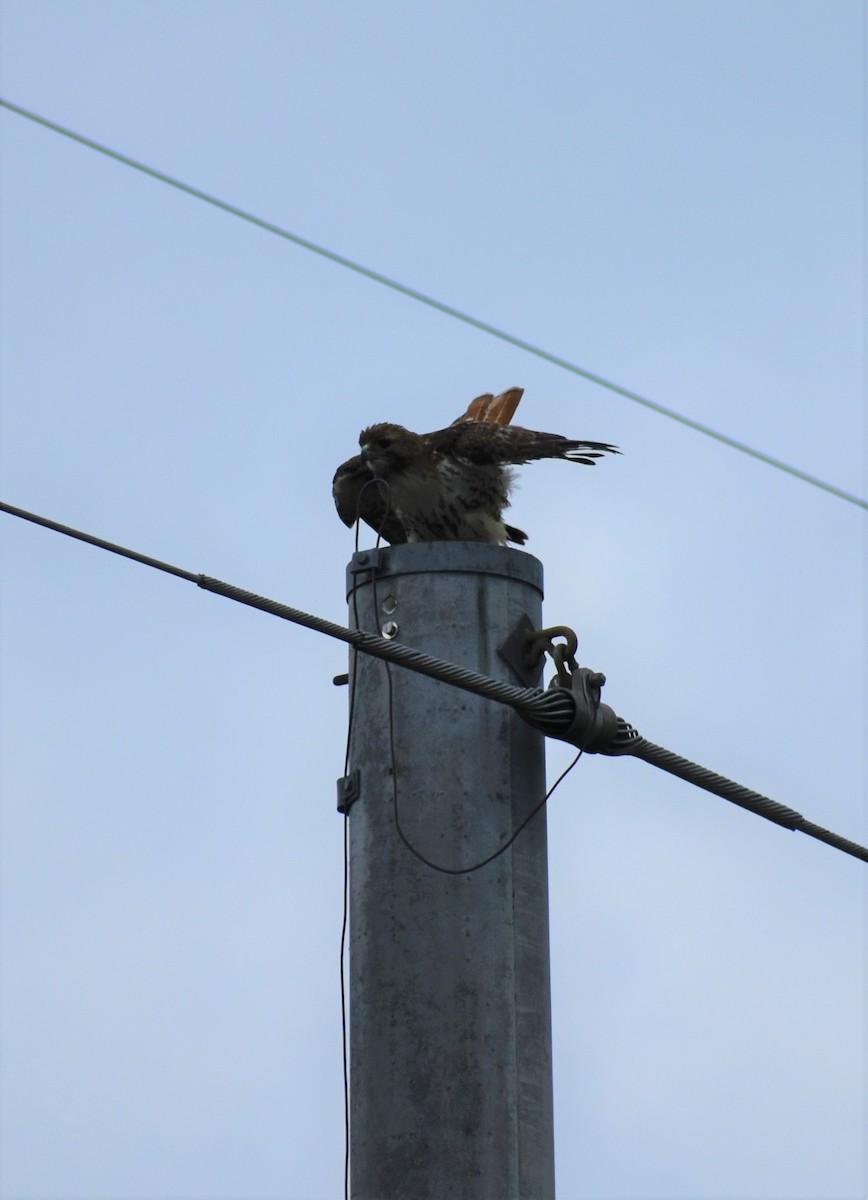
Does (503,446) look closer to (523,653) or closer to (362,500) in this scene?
(362,500)

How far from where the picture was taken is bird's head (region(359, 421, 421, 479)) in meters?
7.46

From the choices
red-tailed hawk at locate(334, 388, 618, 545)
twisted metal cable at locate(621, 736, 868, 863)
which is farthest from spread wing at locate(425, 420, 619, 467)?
twisted metal cable at locate(621, 736, 868, 863)

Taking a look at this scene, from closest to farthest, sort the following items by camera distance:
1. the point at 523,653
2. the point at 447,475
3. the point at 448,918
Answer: the point at 448,918, the point at 523,653, the point at 447,475

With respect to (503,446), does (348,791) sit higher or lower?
lower

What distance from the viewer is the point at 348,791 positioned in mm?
4570

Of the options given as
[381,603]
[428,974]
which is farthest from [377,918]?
[381,603]

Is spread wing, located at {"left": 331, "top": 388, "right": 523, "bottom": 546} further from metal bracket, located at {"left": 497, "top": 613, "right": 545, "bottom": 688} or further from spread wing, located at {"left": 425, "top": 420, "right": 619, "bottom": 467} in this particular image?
metal bracket, located at {"left": 497, "top": 613, "right": 545, "bottom": 688}

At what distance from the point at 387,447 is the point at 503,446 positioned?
0.48 meters

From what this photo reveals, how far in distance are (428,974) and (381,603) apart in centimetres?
99

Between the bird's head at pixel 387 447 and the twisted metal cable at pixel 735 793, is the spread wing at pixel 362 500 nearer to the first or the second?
the bird's head at pixel 387 447

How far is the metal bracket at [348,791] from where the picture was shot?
14.9ft

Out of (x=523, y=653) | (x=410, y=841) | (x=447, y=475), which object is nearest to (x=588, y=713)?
(x=523, y=653)

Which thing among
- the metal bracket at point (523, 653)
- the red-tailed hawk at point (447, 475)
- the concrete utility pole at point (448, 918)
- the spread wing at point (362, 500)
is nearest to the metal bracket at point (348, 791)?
the concrete utility pole at point (448, 918)

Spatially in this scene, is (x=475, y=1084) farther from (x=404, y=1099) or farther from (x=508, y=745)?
(x=508, y=745)
